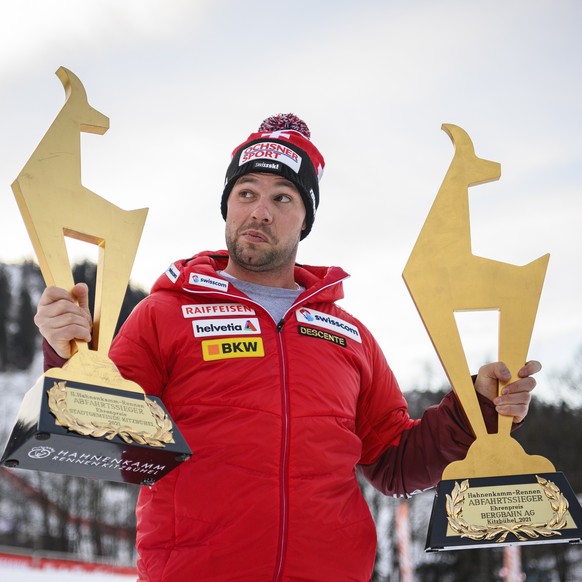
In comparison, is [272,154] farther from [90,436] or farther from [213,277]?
[90,436]

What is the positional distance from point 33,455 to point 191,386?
583mm

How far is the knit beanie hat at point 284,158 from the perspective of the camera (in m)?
2.89

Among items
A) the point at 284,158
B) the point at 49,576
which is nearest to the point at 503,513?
the point at 284,158

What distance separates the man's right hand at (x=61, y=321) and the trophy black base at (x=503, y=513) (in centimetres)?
114

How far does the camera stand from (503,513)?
2.32m

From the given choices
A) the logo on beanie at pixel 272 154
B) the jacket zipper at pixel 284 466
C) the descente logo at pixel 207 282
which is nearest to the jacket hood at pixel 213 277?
the descente logo at pixel 207 282

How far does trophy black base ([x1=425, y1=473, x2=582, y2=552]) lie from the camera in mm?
2266

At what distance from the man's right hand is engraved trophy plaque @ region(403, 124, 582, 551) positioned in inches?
42.3

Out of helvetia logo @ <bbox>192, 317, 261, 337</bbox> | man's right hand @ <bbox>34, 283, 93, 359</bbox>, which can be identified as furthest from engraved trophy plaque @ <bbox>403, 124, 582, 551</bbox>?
man's right hand @ <bbox>34, 283, 93, 359</bbox>

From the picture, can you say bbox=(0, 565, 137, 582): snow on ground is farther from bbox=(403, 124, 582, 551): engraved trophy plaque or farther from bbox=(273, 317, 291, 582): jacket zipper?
bbox=(403, 124, 582, 551): engraved trophy plaque

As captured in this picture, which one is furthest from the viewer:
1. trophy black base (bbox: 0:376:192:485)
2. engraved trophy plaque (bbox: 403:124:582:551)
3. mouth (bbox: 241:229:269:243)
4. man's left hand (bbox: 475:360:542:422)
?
mouth (bbox: 241:229:269:243)

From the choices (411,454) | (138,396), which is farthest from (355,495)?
(138,396)

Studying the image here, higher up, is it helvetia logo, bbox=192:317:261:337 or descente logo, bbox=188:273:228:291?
descente logo, bbox=188:273:228:291

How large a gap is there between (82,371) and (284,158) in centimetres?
125
